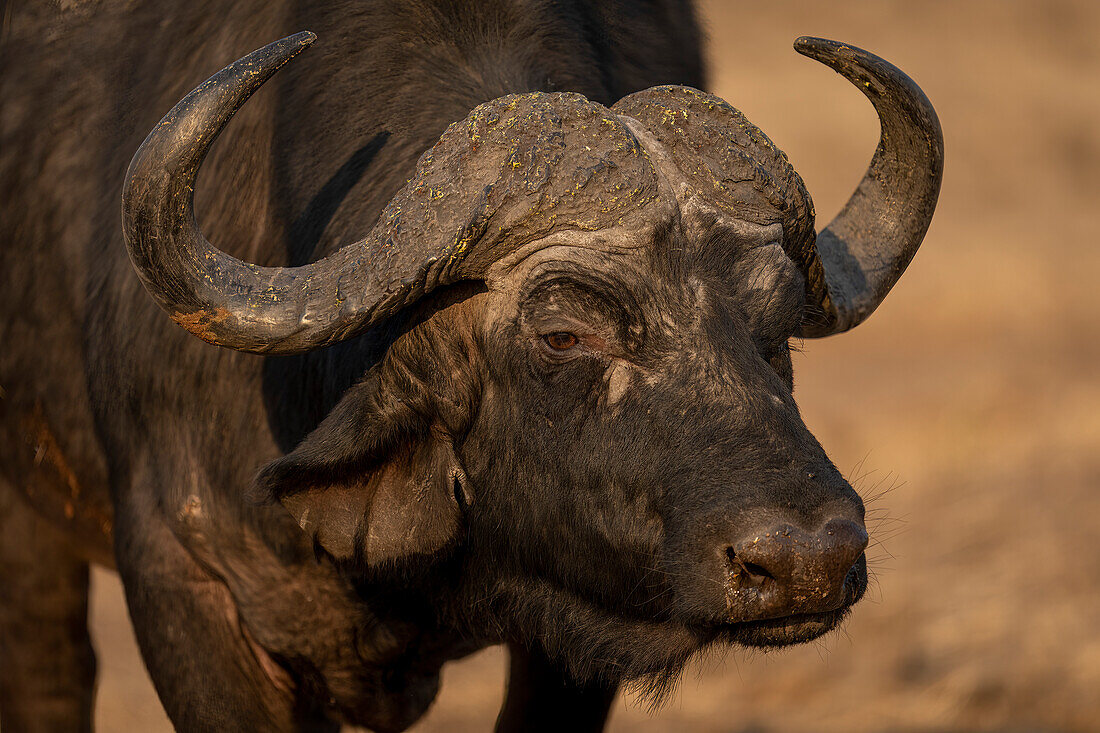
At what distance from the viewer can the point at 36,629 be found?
450cm

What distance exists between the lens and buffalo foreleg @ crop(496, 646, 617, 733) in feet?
13.3

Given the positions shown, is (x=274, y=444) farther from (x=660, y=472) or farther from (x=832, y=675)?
(x=832, y=675)

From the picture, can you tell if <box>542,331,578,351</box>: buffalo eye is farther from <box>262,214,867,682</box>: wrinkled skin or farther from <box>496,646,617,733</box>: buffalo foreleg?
<box>496,646,617,733</box>: buffalo foreleg

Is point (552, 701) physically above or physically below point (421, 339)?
below

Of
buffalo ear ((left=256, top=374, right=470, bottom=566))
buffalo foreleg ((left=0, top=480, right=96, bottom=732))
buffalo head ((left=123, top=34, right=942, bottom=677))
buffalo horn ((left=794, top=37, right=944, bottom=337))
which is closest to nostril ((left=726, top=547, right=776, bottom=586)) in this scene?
buffalo head ((left=123, top=34, right=942, bottom=677))

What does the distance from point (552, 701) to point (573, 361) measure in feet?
5.20

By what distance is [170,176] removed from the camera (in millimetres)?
2535

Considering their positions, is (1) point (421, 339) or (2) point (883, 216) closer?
(1) point (421, 339)

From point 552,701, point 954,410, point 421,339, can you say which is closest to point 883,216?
point 421,339

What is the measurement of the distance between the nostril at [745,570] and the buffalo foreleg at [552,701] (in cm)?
149

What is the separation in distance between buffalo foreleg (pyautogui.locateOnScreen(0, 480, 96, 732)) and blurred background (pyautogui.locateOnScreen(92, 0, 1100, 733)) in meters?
1.46

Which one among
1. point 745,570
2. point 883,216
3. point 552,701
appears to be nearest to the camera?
point 745,570

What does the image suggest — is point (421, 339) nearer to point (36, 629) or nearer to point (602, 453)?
point (602, 453)

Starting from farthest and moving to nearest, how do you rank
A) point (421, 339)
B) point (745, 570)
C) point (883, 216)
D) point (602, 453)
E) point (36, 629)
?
1. point (36, 629)
2. point (883, 216)
3. point (421, 339)
4. point (602, 453)
5. point (745, 570)
